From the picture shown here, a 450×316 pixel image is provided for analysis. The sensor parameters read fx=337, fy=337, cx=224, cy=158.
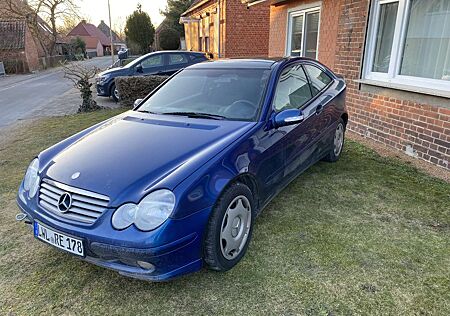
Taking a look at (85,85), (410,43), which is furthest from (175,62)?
(410,43)

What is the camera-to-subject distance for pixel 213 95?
3465 millimetres

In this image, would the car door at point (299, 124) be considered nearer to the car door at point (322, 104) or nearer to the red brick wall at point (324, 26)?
the car door at point (322, 104)

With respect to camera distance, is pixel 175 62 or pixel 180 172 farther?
pixel 175 62

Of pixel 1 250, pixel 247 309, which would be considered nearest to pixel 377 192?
pixel 247 309

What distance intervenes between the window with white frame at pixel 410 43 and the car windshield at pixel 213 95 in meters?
3.02

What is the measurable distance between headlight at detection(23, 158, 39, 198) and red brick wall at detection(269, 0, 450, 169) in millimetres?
4864

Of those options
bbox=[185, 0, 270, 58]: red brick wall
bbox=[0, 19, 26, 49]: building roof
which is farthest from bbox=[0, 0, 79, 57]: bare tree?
bbox=[185, 0, 270, 58]: red brick wall

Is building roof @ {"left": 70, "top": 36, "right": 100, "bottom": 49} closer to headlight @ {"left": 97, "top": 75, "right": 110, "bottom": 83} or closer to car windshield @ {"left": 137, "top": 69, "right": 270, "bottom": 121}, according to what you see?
headlight @ {"left": 97, "top": 75, "right": 110, "bottom": 83}

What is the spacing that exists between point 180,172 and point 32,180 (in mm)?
1323

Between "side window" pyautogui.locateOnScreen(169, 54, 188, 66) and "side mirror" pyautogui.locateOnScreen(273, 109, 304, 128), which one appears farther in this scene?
"side window" pyautogui.locateOnScreen(169, 54, 188, 66)

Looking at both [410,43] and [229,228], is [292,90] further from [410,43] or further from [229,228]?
[410,43]

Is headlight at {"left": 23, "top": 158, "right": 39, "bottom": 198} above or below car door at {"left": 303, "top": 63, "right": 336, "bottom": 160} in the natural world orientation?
below

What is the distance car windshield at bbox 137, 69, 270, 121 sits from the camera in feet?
10.5

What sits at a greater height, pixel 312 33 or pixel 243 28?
pixel 243 28
